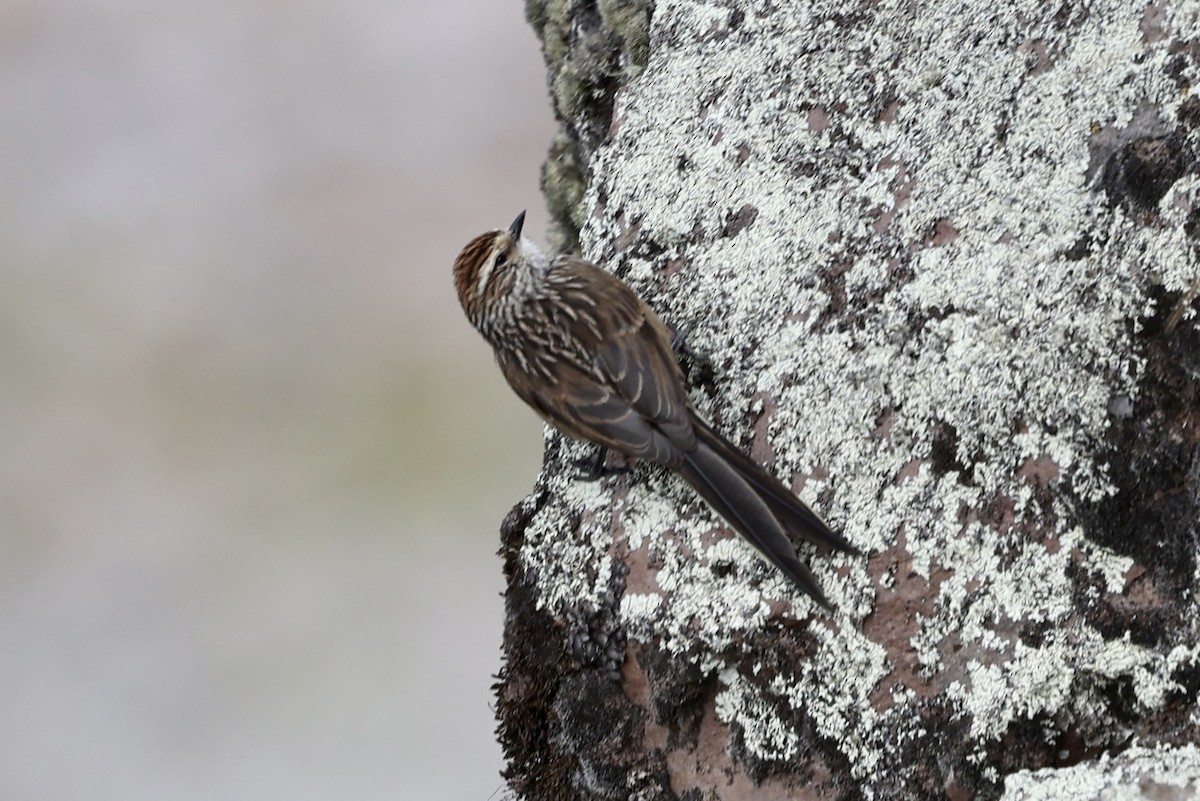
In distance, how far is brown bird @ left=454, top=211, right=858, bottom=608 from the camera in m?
2.67

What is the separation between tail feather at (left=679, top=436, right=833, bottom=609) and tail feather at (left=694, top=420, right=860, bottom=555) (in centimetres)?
1

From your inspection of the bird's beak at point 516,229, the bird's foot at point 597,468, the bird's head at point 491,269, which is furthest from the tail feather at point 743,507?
the bird's beak at point 516,229

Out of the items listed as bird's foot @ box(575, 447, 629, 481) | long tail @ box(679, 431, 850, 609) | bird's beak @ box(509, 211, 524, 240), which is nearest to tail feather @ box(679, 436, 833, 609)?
long tail @ box(679, 431, 850, 609)

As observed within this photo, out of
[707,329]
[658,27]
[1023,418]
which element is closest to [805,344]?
[707,329]

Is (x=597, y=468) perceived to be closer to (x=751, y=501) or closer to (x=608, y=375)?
(x=608, y=375)

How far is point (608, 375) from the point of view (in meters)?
3.20

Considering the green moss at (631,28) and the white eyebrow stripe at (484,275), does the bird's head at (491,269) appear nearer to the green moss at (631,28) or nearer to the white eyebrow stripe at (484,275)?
the white eyebrow stripe at (484,275)

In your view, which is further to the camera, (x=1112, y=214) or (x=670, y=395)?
(x=670, y=395)

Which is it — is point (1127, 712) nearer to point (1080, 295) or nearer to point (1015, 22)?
point (1080, 295)

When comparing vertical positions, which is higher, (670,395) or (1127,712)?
(670,395)

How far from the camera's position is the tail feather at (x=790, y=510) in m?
2.63

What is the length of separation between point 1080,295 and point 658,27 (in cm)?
184

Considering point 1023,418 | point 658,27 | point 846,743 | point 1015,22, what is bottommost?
point 846,743

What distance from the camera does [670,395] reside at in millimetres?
2975
